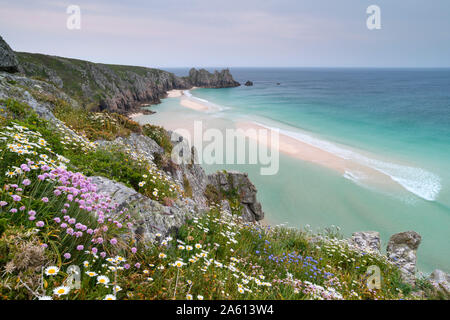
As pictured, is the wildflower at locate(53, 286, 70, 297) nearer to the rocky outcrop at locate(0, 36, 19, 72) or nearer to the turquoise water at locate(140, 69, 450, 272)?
the rocky outcrop at locate(0, 36, 19, 72)

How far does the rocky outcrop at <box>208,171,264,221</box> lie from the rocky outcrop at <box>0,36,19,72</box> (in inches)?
458

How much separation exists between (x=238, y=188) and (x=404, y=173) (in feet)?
68.6

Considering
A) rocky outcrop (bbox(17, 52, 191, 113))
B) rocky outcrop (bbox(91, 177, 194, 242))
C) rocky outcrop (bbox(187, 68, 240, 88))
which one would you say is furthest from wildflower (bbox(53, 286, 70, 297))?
rocky outcrop (bbox(187, 68, 240, 88))

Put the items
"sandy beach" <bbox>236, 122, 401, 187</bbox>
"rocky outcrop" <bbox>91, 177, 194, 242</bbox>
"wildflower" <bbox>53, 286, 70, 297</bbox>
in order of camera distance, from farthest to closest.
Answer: "sandy beach" <bbox>236, 122, 401, 187</bbox> < "rocky outcrop" <bbox>91, 177, 194, 242</bbox> < "wildflower" <bbox>53, 286, 70, 297</bbox>

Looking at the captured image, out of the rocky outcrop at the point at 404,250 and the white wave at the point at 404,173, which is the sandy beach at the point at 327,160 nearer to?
the white wave at the point at 404,173

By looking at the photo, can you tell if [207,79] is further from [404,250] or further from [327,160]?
[404,250]

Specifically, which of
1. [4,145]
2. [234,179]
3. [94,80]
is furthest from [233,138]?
[94,80]

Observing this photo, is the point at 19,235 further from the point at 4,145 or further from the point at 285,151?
the point at 285,151

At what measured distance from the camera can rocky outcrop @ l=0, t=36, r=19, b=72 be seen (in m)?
11.2
